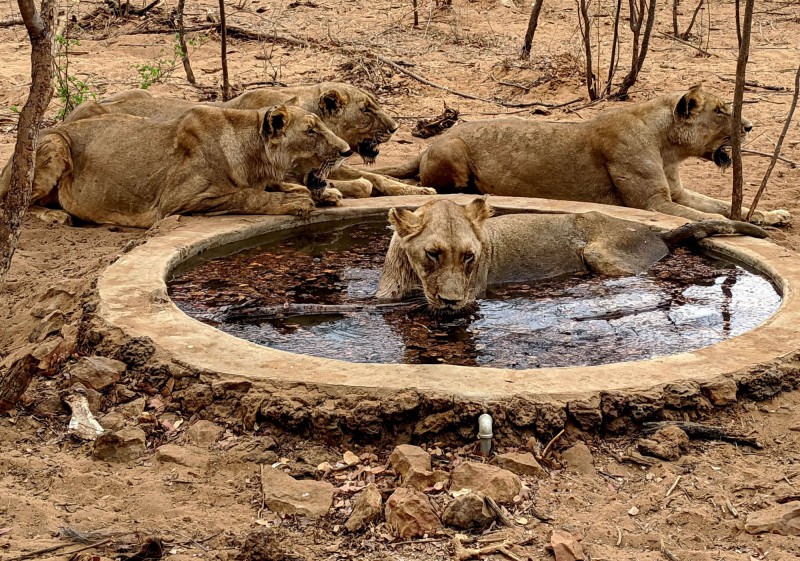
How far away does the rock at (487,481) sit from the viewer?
4.14 m

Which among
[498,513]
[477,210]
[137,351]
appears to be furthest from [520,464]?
[477,210]

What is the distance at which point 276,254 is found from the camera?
7.86 m

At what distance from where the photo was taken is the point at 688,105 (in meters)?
9.62

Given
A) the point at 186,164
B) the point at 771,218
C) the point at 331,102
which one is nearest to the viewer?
the point at 186,164

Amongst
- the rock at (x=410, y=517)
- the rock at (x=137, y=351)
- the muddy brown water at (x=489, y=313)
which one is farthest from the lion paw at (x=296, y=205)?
the rock at (x=410, y=517)

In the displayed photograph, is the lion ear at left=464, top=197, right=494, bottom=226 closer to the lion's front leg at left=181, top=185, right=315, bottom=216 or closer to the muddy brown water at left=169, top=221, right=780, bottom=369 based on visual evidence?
the muddy brown water at left=169, top=221, right=780, bottom=369

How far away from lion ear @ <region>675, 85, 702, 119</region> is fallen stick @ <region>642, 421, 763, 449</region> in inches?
218

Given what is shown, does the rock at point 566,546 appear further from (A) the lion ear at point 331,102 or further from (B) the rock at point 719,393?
(A) the lion ear at point 331,102

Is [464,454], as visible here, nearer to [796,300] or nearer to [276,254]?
[796,300]

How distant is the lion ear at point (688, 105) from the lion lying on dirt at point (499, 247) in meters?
2.07

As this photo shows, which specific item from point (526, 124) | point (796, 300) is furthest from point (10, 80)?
point (796, 300)

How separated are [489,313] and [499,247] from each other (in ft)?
2.75

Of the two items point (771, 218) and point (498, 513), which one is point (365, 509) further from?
point (771, 218)

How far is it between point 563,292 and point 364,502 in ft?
10.5
